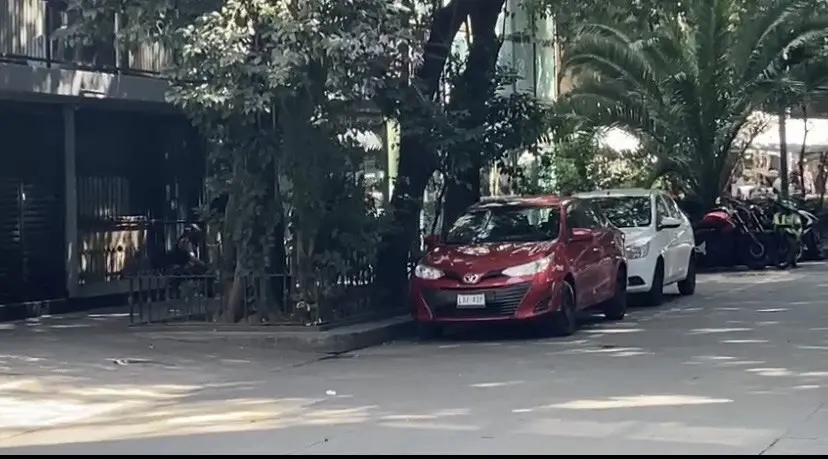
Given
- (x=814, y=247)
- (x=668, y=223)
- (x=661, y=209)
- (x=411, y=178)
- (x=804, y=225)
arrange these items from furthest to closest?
(x=814, y=247)
(x=804, y=225)
(x=661, y=209)
(x=668, y=223)
(x=411, y=178)

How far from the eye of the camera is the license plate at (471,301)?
15.6 meters

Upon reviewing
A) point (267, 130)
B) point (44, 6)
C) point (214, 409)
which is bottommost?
point (214, 409)

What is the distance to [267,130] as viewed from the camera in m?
16.3

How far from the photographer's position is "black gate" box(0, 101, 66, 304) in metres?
18.5

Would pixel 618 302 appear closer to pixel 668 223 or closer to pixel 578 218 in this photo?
pixel 578 218

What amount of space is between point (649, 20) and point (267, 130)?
318 inches

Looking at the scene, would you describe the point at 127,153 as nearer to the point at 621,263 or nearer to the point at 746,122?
the point at 621,263

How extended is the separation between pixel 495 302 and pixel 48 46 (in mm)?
6890

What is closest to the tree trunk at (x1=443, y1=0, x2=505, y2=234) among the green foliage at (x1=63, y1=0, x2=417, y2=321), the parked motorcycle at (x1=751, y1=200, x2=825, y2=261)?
the green foliage at (x1=63, y1=0, x2=417, y2=321)

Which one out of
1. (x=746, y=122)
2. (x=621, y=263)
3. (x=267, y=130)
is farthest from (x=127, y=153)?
(x=746, y=122)

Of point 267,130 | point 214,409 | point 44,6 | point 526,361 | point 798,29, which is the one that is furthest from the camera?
point 798,29

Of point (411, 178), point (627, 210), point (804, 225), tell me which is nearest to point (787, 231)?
point (804, 225)

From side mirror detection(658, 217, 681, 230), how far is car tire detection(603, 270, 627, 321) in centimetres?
188

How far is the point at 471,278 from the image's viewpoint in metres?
15.7
